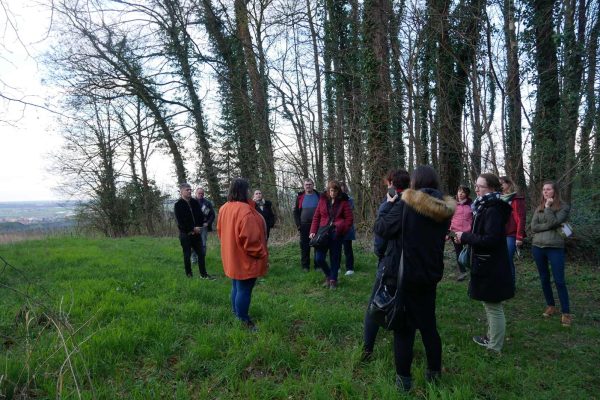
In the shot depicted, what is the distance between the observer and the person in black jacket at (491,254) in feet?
11.3

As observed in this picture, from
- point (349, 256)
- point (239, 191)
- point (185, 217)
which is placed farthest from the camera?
point (349, 256)

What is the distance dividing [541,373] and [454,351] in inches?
29.8

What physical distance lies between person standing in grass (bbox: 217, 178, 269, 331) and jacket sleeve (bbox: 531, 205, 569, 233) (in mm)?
3583

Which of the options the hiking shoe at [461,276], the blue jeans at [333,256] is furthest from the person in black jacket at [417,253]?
the hiking shoe at [461,276]

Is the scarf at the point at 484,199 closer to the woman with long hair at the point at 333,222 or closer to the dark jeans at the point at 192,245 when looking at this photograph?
the woman with long hair at the point at 333,222

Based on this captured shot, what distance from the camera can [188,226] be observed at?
21.6 feet

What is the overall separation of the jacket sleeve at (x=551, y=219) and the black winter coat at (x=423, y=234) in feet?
8.62

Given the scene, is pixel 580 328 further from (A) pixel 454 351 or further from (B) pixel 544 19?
(B) pixel 544 19

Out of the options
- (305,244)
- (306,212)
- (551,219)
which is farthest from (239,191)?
(551,219)

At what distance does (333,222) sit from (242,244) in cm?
234

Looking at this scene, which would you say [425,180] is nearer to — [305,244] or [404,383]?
[404,383]

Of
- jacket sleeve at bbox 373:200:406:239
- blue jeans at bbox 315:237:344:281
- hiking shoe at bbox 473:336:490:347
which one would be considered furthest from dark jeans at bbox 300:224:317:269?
jacket sleeve at bbox 373:200:406:239

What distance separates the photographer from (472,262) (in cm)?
367

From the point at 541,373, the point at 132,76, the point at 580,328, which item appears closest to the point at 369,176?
the point at 580,328
